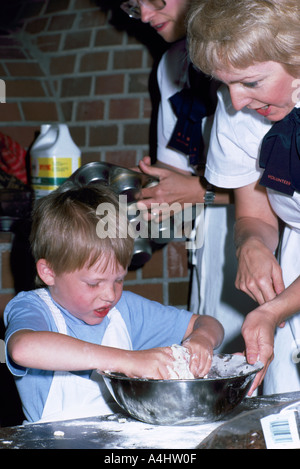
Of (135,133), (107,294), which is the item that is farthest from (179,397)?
(135,133)

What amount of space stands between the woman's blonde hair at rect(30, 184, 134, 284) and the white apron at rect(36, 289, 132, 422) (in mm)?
116

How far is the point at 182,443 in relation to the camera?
0.84 metres

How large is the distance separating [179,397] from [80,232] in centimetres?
44

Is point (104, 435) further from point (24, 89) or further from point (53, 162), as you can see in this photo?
point (24, 89)

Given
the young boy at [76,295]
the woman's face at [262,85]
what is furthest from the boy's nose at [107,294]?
the woman's face at [262,85]

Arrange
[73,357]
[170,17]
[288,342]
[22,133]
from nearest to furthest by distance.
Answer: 1. [73,357]
2. [288,342]
3. [170,17]
4. [22,133]

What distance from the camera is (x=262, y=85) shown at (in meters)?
1.11

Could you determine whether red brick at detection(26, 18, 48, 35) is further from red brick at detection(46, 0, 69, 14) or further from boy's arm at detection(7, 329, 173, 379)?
boy's arm at detection(7, 329, 173, 379)

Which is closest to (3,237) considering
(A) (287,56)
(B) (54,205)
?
(B) (54,205)

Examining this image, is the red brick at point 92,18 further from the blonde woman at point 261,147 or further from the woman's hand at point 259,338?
the woman's hand at point 259,338

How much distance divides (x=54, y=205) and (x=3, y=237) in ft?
2.05

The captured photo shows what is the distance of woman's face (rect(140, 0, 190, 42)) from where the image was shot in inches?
62.1

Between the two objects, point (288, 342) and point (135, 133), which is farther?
point (135, 133)

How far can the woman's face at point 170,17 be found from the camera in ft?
5.17
